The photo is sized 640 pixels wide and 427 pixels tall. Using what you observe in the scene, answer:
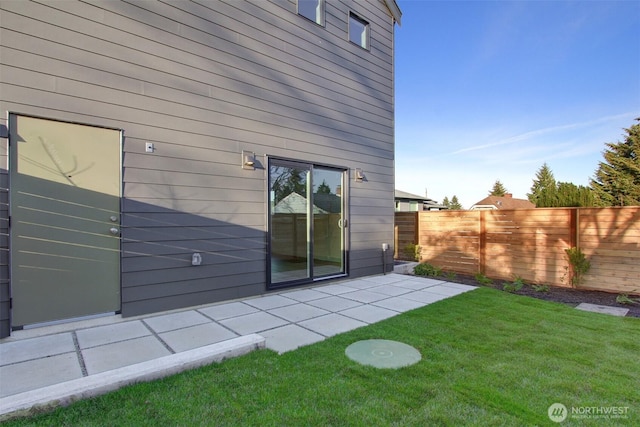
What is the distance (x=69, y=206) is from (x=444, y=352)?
11.7ft

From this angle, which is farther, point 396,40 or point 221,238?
point 396,40

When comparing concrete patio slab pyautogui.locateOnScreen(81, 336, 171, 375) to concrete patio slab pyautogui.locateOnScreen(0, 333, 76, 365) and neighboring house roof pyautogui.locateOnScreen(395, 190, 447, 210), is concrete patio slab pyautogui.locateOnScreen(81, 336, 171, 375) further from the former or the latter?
neighboring house roof pyautogui.locateOnScreen(395, 190, 447, 210)

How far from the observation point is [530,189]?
37781 mm

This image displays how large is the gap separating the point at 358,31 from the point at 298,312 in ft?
16.9

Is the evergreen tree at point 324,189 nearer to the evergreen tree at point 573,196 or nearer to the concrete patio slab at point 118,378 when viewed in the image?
the concrete patio slab at point 118,378

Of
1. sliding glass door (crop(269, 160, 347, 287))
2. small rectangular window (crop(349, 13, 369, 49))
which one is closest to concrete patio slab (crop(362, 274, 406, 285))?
sliding glass door (crop(269, 160, 347, 287))

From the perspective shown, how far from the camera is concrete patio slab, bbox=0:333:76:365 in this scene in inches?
91.6

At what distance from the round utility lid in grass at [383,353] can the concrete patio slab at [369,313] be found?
652mm

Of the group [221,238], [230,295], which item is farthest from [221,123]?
[230,295]

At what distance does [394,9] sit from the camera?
20.8 feet

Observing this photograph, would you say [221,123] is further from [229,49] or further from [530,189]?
[530,189]

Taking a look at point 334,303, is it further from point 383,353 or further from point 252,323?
point 383,353

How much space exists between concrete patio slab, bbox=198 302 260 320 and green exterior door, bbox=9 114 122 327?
0.92 metres

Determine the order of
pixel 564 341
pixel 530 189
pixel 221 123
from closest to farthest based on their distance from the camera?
pixel 564 341, pixel 221 123, pixel 530 189
